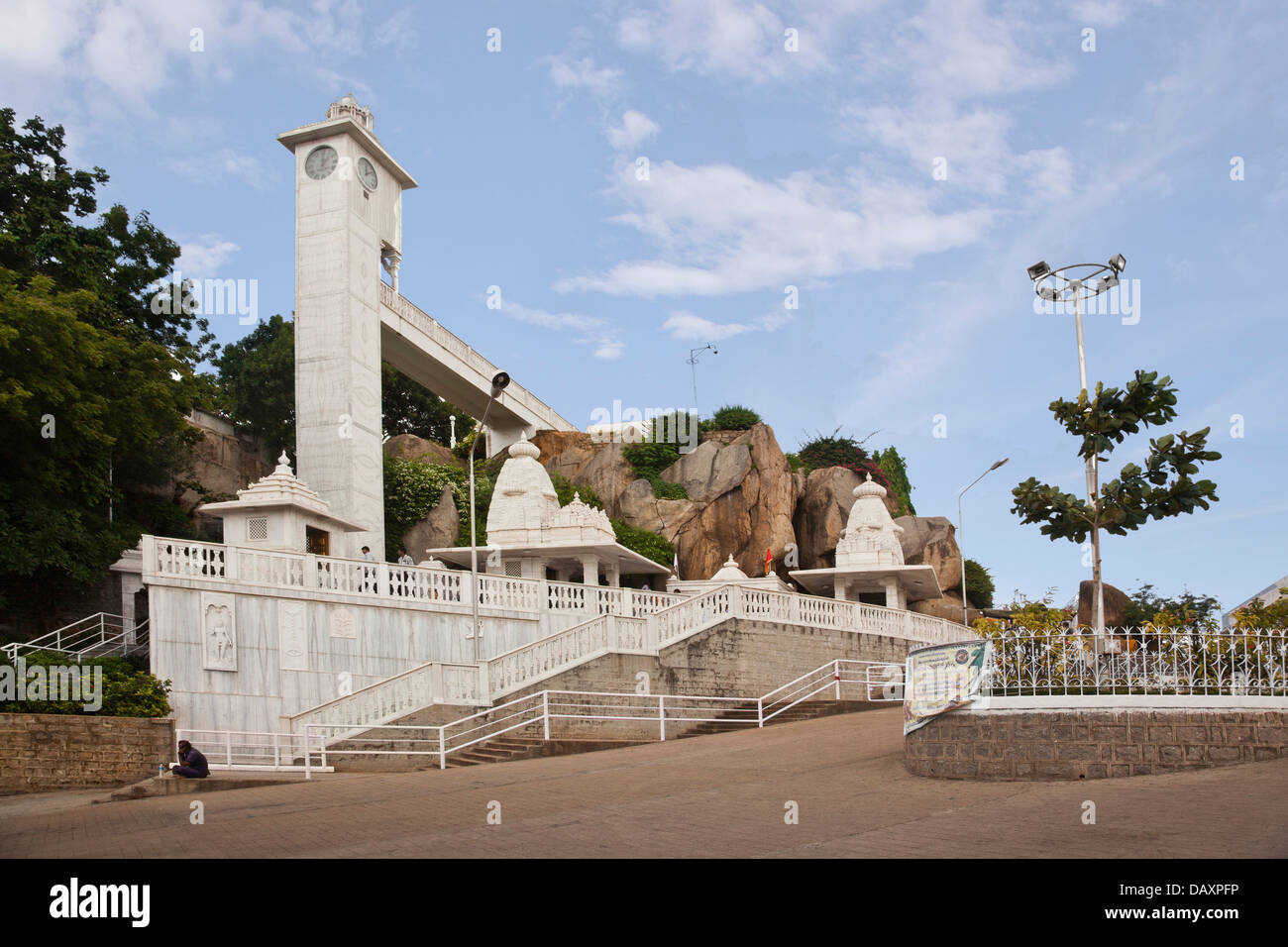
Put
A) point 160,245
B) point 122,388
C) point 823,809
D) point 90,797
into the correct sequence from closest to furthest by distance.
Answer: point 823,809, point 90,797, point 122,388, point 160,245

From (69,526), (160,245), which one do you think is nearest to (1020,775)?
(69,526)

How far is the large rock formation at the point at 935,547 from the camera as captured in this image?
46.4 m

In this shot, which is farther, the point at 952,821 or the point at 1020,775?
the point at 1020,775

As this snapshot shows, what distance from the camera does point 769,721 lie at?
26.1 m

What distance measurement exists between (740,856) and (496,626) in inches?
706

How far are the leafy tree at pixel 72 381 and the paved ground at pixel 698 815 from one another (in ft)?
34.0

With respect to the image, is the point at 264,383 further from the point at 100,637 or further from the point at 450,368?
the point at 100,637

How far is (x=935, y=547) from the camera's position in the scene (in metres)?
46.6

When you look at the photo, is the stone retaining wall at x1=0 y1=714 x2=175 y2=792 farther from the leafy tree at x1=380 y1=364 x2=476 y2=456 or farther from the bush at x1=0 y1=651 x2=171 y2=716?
the leafy tree at x1=380 y1=364 x2=476 y2=456

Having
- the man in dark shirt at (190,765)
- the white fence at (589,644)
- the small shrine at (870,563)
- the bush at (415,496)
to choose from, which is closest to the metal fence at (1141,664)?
the white fence at (589,644)

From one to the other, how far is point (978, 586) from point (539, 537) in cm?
2432

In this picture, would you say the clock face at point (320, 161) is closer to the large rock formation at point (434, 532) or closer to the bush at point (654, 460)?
the large rock formation at point (434, 532)

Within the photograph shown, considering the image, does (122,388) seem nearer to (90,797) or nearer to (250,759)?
(250,759)

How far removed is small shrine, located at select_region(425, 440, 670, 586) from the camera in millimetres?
33406
